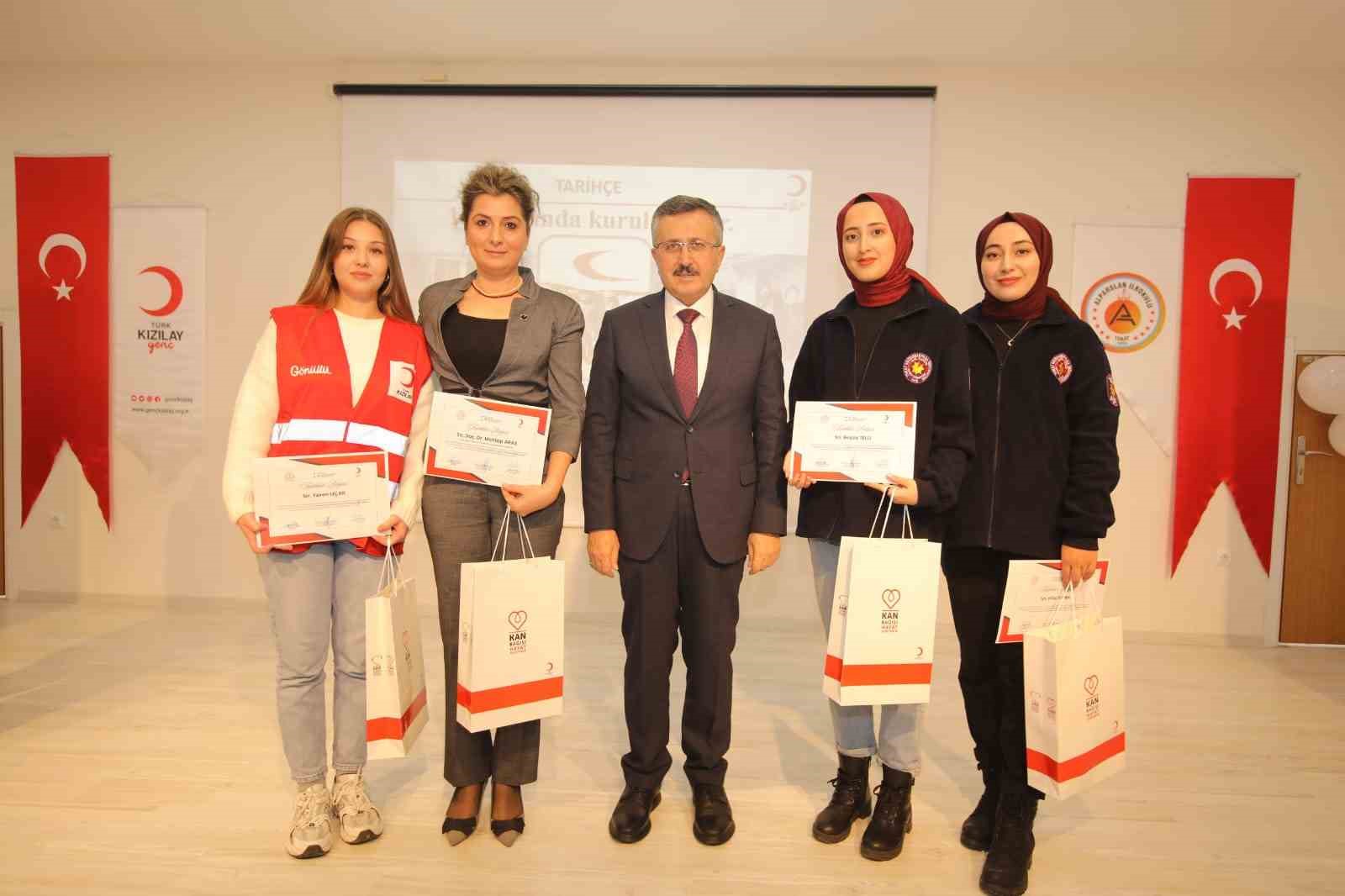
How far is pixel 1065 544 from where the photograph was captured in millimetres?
2049

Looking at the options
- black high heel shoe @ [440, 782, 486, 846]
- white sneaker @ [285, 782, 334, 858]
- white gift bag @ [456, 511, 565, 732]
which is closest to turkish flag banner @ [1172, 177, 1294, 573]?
white gift bag @ [456, 511, 565, 732]

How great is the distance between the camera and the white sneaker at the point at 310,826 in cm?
216

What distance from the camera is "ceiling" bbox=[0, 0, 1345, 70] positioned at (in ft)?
12.9

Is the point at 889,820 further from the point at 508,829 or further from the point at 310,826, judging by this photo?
the point at 310,826

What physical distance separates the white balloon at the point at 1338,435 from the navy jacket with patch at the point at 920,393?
3.60 metres


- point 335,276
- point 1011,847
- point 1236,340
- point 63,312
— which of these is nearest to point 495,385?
point 335,276

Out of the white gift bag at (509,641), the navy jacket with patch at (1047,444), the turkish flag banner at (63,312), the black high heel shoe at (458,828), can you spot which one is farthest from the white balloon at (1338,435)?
the turkish flag banner at (63,312)

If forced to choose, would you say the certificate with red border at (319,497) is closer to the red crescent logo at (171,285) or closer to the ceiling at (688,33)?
the ceiling at (688,33)

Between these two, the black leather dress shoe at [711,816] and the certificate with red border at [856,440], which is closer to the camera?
the certificate with red border at [856,440]

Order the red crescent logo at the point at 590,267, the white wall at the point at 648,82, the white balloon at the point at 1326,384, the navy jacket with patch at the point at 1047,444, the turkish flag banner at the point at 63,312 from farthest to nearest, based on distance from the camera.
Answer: the turkish flag banner at the point at 63,312 < the red crescent logo at the point at 590,267 < the white wall at the point at 648,82 < the white balloon at the point at 1326,384 < the navy jacket with patch at the point at 1047,444

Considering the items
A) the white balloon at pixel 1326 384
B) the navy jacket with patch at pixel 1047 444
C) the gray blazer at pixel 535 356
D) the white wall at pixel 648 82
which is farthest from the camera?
the white wall at pixel 648 82

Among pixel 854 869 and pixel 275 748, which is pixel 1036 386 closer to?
pixel 854 869

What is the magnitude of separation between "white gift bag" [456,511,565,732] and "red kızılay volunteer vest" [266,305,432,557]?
0.38m

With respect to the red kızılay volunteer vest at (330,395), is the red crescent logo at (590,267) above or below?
above
